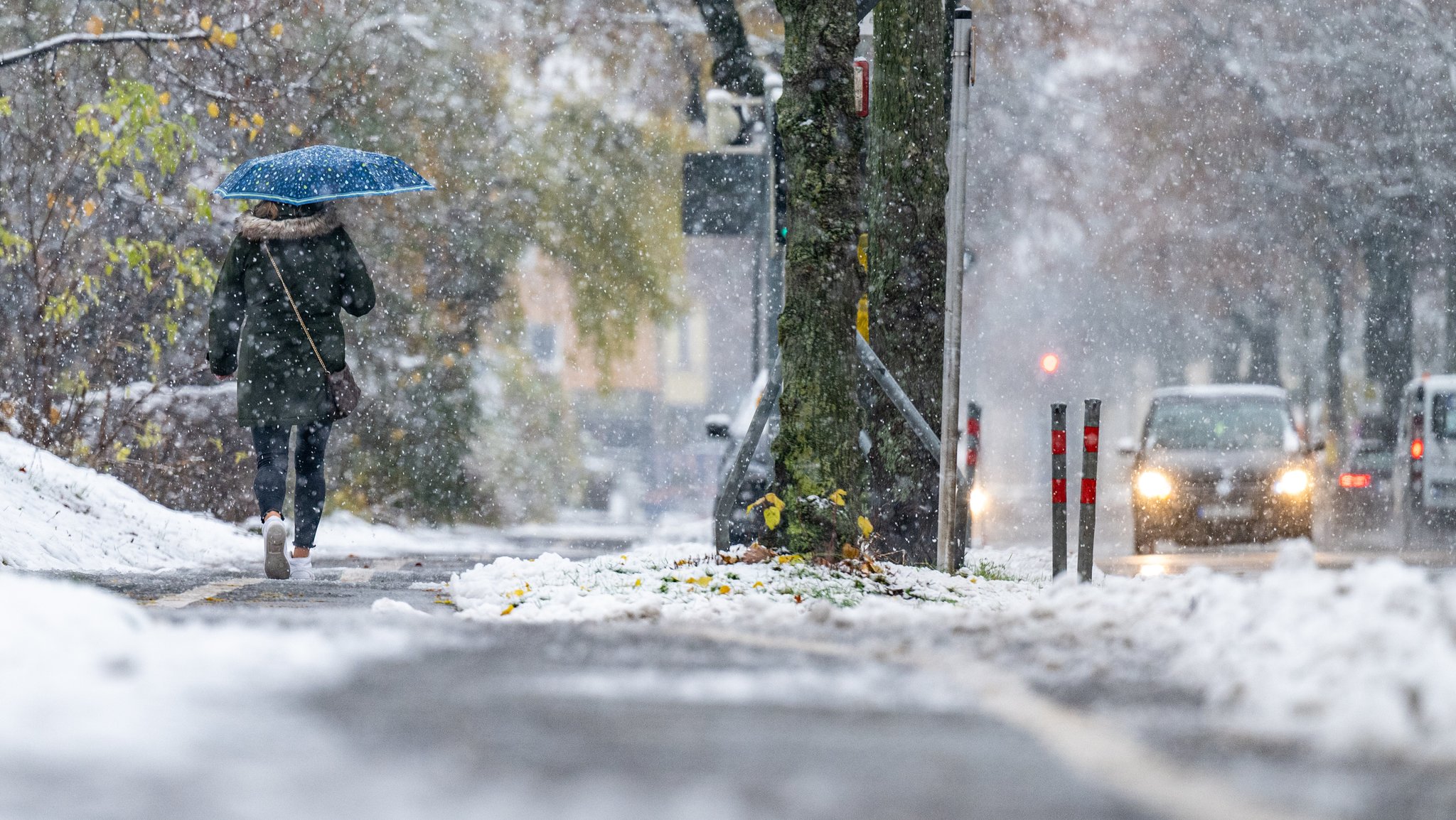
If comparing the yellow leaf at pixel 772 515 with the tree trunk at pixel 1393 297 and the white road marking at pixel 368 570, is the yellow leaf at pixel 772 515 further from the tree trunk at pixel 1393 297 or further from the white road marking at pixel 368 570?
the tree trunk at pixel 1393 297

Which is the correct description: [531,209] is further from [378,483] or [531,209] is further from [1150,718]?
[1150,718]

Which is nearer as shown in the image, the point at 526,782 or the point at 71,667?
the point at 526,782

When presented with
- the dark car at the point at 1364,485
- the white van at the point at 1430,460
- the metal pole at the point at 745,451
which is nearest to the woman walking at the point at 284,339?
the metal pole at the point at 745,451

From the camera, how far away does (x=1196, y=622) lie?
5629 millimetres

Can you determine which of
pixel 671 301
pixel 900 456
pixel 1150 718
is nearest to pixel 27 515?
pixel 900 456

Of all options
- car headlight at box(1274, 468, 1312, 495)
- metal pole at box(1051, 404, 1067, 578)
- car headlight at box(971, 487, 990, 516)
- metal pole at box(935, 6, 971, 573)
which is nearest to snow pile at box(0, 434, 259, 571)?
metal pole at box(935, 6, 971, 573)

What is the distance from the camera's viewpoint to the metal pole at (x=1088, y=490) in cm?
1148

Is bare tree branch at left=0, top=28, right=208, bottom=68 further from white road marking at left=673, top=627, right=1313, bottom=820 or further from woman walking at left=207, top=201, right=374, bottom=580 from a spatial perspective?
white road marking at left=673, top=627, right=1313, bottom=820

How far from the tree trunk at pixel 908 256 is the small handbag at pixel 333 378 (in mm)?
2979

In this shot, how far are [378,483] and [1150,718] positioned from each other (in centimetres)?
1793

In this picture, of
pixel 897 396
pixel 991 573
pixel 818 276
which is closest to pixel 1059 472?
pixel 991 573

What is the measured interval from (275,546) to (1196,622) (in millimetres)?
5562

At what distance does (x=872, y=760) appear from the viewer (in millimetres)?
3654

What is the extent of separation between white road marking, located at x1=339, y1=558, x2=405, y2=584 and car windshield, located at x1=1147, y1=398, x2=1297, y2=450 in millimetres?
8498
